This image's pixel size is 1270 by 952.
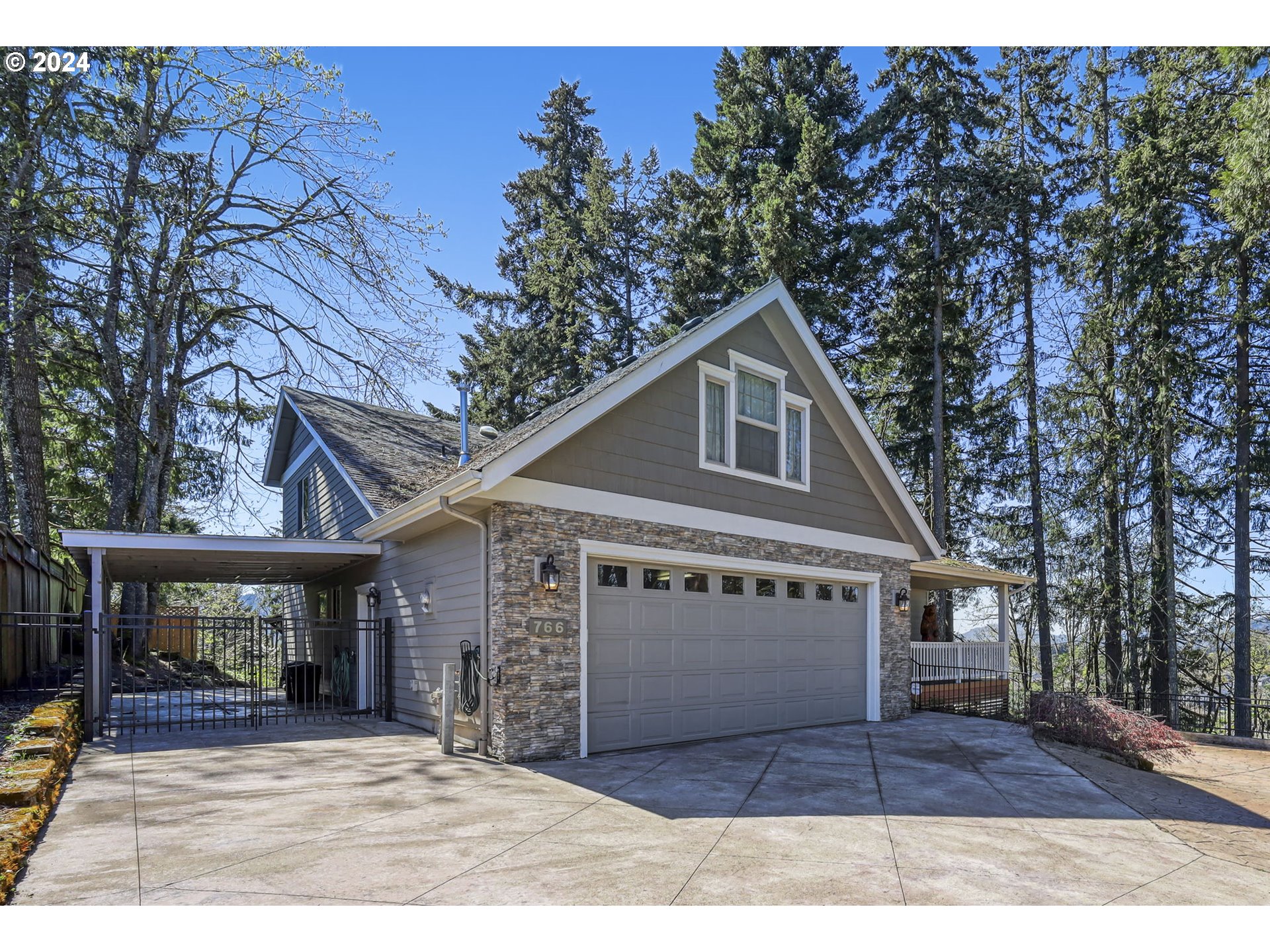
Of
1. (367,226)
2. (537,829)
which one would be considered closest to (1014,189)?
(367,226)

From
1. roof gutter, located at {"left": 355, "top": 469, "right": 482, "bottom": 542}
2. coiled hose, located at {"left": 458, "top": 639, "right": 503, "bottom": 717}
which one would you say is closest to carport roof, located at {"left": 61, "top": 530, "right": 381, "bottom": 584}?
roof gutter, located at {"left": 355, "top": 469, "right": 482, "bottom": 542}

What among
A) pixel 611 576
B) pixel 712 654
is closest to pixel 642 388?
pixel 611 576

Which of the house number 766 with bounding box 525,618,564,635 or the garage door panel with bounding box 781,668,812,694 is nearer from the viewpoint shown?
the house number 766 with bounding box 525,618,564,635

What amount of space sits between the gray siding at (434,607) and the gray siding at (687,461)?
1.55 meters

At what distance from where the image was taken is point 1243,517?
16578 mm

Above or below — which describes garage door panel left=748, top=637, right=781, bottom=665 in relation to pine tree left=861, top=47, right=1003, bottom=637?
below

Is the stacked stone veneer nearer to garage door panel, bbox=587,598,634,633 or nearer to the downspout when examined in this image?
the downspout

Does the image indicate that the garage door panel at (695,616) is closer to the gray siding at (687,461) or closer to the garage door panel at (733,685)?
the garage door panel at (733,685)

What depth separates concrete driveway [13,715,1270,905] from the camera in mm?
4684

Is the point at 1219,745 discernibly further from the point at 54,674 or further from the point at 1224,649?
the point at 54,674

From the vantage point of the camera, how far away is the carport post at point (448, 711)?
8.94m

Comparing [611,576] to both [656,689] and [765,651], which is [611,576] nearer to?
[656,689]

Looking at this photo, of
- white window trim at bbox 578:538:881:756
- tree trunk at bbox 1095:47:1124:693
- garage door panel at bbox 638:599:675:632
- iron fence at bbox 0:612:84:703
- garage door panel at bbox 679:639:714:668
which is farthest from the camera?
tree trunk at bbox 1095:47:1124:693

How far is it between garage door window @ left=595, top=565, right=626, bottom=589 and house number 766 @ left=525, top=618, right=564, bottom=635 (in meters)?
0.79
